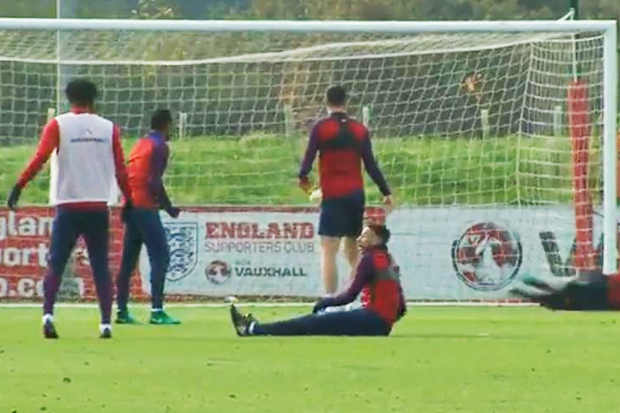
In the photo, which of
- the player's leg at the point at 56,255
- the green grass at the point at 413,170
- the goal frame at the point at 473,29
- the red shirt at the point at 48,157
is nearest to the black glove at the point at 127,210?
the red shirt at the point at 48,157

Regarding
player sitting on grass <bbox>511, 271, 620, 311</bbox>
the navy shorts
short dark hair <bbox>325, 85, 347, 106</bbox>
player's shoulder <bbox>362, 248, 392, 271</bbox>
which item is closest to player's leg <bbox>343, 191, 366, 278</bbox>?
the navy shorts

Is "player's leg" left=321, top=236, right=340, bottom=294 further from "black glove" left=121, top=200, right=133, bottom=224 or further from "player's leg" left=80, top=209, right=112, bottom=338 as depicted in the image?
"player's leg" left=80, top=209, right=112, bottom=338

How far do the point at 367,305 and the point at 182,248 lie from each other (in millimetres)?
7188

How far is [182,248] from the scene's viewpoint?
22.6 metres

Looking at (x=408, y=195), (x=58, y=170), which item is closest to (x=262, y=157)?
(x=408, y=195)

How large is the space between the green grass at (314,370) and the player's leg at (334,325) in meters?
0.21

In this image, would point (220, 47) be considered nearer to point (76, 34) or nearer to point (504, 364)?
point (76, 34)

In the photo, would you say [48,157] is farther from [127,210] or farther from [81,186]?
[127,210]

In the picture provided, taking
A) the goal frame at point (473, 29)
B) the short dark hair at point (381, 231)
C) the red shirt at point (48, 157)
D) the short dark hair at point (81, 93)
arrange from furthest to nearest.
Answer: the goal frame at point (473, 29)
the short dark hair at point (81, 93)
the red shirt at point (48, 157)
the short dark hair at point (381, 231)

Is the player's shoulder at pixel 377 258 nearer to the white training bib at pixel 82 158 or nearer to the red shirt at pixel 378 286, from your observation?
the red shirt at pixel 378 286

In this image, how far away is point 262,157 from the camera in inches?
950

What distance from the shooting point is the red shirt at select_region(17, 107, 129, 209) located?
15.5 m

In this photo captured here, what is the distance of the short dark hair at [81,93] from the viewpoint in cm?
1567

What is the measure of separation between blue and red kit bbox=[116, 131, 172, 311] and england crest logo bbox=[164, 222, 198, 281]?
4.26 metres
